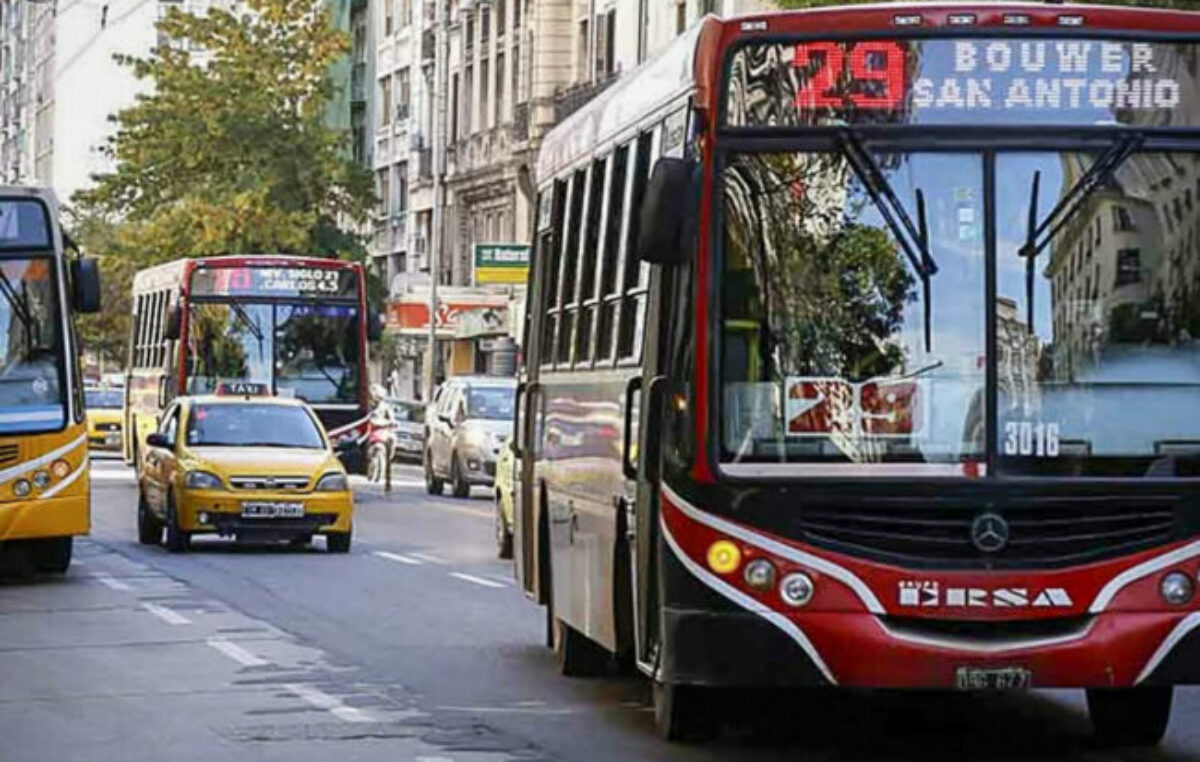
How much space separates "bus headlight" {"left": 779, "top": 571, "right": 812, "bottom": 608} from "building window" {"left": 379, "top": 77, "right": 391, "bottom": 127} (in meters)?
78.7

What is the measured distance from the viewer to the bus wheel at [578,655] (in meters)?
16.6

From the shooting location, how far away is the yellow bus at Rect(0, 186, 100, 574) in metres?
24.5

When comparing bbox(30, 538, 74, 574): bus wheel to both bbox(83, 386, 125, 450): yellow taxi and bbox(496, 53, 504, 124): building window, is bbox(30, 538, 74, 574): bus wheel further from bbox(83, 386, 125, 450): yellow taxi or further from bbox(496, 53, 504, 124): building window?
bbox(496, 53, 504, 124): building window

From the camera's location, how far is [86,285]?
2475cm

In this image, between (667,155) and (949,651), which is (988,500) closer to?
(949,651)

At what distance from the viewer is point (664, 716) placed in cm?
1326

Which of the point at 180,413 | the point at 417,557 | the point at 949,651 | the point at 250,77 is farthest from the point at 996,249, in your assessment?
the point at 250,77

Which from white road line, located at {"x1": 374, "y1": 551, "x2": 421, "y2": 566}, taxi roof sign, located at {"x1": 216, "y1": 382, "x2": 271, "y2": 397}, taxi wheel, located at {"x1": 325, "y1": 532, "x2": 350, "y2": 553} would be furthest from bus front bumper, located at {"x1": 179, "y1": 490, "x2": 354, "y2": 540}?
taxi roof sign, located at {"x1": 216, "y1": 382, "x2": 271, "y2": 397}

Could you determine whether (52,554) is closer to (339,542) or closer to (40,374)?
(40,374)

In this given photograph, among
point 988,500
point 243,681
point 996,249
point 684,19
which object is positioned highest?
point 684,19

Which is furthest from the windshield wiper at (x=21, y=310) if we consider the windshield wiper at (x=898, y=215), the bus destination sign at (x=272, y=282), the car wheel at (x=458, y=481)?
the car wheel at (x=458, y=481)

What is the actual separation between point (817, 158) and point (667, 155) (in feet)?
2.85

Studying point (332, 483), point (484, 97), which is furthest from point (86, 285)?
point (484, 97)

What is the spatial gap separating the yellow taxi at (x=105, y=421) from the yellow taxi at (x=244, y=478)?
3477 cm
